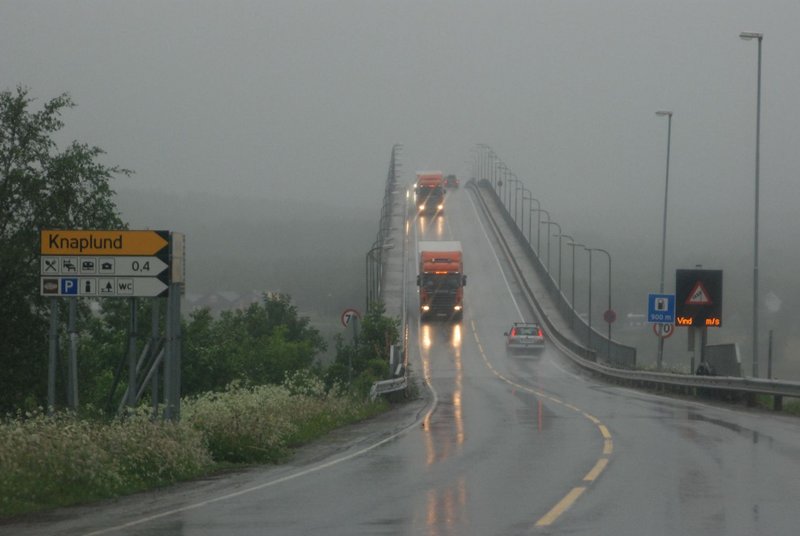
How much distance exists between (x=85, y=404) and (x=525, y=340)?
132 ft

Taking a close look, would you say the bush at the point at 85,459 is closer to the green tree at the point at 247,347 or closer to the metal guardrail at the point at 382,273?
the metal guardrail at the point at 382,273

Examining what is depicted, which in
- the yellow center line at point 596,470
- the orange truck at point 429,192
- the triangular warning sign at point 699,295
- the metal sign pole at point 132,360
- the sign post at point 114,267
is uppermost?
the orange truck at point 429,192

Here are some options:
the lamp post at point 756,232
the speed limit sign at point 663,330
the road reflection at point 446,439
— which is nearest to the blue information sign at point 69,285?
the road reflection at point 446,439

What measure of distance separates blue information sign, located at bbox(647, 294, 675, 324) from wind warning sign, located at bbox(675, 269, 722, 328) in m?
3.20

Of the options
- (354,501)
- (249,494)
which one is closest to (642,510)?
(354,501)

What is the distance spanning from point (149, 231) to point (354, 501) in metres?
7.07

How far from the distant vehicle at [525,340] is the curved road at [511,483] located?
39618 millimetres

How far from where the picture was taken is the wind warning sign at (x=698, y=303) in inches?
1699

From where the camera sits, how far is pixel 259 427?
17.7 meters

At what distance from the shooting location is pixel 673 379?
40312 millimetres

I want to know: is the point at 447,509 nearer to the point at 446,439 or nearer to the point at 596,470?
the point at 596,470

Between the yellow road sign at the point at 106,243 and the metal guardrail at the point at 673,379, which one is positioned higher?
the yellow road sign at the point at 106,243

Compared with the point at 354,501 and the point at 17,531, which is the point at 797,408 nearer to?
the point at 354,501

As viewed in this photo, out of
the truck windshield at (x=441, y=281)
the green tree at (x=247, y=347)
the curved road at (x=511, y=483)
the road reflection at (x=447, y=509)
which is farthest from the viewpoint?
the truck windshield at (x=441, y=281)
